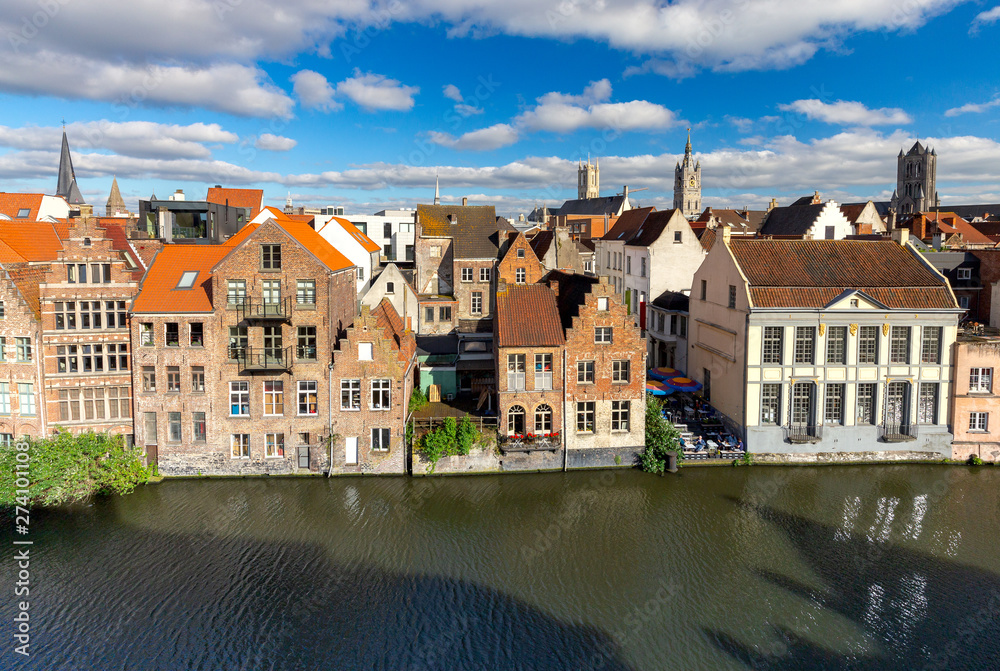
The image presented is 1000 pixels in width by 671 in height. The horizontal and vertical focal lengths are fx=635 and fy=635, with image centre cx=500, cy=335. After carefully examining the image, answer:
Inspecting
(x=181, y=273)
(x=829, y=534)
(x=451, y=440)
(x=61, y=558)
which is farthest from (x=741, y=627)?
(x=181, y=273)

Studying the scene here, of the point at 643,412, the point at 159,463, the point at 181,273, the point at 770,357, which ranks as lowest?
the point at 159,463

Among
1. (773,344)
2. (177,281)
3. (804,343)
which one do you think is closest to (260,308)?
(177,281)

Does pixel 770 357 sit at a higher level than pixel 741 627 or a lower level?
higher

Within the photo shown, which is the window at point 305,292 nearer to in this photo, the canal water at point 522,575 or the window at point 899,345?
the canal water at point 522,575

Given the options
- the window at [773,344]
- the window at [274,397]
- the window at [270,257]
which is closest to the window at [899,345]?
the window at [773,344]

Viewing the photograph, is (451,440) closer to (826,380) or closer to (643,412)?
(643,412)
